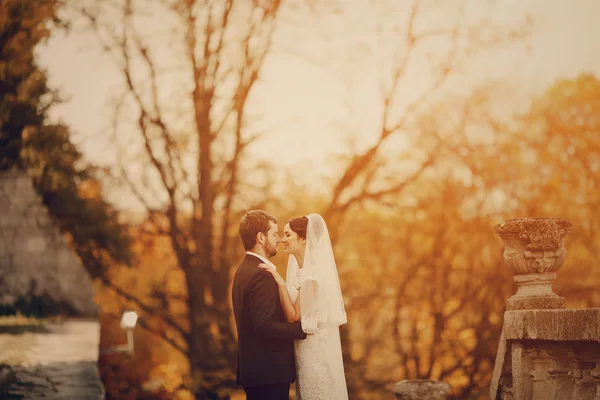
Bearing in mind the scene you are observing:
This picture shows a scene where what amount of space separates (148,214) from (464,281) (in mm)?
8466

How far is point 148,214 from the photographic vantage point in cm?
1872

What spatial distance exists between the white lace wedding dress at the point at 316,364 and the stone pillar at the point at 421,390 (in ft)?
11.4

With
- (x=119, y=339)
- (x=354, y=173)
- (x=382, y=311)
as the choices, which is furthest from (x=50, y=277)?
(x=382, y=311)

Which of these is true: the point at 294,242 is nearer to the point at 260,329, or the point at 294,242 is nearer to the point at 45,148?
the point at 260,329

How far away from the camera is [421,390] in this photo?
9.00 meters

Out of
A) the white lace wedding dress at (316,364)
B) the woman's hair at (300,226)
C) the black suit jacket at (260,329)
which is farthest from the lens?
the woman's hair at (300,226)

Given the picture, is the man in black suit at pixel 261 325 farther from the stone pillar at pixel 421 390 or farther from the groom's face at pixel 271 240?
the stone pillar at pixel 421 390

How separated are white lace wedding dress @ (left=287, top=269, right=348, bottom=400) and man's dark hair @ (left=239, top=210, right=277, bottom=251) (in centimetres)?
49

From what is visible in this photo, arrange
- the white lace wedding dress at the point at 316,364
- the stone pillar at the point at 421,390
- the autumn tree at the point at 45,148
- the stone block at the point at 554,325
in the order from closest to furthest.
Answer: the white lace wedding dress at the point at 316,364 → the stone block at the point at 554,325 → the stone pillar at the point at 421,390 → the autumn tree at the point at 45,148

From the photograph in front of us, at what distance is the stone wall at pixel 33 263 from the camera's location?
16078 millimetres

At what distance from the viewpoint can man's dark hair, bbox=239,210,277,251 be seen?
5.53 m

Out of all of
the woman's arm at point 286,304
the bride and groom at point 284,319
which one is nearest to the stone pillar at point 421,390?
the bride and groom at point 284,319

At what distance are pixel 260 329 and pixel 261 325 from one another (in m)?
0.03

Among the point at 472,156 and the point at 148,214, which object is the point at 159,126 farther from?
the point at 472,156
